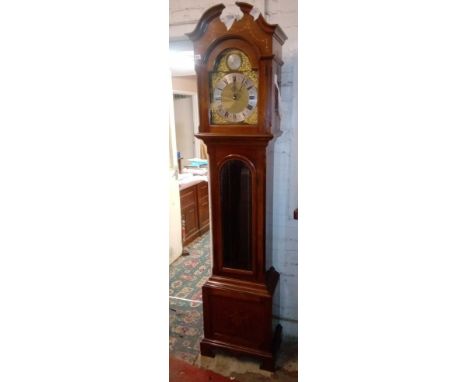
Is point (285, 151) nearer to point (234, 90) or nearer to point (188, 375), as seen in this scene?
point (234, 90)

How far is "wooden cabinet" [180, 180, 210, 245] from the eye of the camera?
10.8 feet

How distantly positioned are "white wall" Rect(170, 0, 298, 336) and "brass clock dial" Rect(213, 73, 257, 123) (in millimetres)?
316

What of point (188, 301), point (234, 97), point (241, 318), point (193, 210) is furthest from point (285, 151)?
point (193, 210)

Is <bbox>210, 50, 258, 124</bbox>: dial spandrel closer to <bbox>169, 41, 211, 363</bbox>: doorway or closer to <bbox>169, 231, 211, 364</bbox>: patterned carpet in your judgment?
<bbox>169, 41, 211, 363</bbox>: doorway

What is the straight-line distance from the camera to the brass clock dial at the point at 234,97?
1521mm

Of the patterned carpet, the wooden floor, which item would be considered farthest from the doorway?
the wooden floor

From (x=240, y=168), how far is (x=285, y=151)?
327mm

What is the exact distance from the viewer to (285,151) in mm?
1819

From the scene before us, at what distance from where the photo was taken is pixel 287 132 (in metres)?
1.79

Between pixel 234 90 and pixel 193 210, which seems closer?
pixel 234 90
